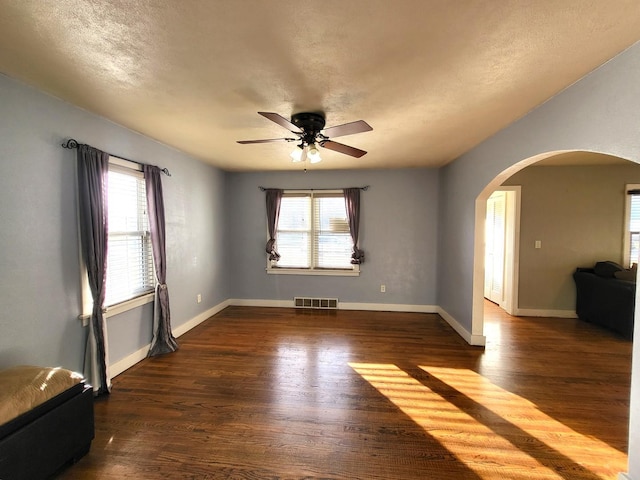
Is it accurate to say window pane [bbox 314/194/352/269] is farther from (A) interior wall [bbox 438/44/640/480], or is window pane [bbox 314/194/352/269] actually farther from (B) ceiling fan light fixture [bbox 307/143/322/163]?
(B) ceiling fan light fixture [bbox 307/143/322/163]

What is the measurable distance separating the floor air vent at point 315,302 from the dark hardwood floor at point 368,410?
1.38m

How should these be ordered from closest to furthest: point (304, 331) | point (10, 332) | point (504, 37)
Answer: point (504, 37) < point (10, 332) < point (304, 331)

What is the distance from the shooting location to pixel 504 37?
1.53 m

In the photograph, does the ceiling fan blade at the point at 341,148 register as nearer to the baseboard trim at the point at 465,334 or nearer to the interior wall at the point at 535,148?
the interior wall at the point at 535,148

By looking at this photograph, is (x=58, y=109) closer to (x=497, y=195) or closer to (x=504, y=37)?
(x=504, y=37)

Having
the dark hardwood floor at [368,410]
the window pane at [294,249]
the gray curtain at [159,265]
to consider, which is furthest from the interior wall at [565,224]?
the gray curtain at [159,265]

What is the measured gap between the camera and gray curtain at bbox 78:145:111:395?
2465mm

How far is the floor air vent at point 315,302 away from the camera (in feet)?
17.4

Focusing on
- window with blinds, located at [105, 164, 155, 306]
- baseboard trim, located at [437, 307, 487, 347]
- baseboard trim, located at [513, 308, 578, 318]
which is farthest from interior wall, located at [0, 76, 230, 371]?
baseboard trim, located at [513, 308, 578, 318]

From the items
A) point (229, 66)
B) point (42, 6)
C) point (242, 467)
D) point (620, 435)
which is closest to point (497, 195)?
point (620, 435)

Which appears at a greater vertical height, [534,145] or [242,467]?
[534,145]

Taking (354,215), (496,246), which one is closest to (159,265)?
(354,215)

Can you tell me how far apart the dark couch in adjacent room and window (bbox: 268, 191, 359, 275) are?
358 cm

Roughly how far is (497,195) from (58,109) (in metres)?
6.39
